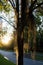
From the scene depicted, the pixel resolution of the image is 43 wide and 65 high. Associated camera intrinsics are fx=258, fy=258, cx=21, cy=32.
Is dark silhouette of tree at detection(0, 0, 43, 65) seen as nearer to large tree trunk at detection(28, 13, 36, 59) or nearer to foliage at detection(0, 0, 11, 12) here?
large tree trunk at detection(28, 13, 36, 59)

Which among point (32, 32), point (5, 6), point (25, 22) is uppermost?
point (5, 6)

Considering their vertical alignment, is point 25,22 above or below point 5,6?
below

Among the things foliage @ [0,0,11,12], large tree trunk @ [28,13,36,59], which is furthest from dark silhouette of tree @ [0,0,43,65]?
foliage @ [0,0,11,12]

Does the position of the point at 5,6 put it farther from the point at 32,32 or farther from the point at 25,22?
the point at 32,32

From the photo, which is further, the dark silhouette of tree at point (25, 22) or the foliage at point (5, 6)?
the foliage at point (5, 6)

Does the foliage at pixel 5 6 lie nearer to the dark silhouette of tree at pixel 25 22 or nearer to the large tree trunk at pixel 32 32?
the dark silhouette of tree at pixel 25 22

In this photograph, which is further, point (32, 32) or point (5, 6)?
point (5, 6)

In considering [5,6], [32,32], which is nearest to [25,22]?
[32,32]

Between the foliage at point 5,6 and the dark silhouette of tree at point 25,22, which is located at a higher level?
the foliage at point 5,6

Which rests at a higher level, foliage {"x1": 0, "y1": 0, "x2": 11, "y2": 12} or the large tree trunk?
foliage {"x1": 0, "y1": 0, "x2": 11, "y2": 12}

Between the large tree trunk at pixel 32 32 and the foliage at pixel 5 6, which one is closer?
the large tree trunk at pixel 32 32

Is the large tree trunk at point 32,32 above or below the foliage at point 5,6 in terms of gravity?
below

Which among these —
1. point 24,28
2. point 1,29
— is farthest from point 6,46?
point 24,28

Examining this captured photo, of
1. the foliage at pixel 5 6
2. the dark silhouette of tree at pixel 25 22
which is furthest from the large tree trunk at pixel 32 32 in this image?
the foliage at pixel 5 6
